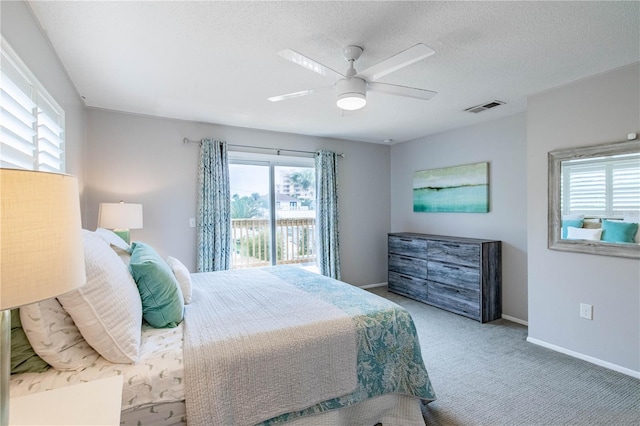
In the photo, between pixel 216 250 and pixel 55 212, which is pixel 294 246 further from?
pixel 55 212

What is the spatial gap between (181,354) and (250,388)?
1.17ft

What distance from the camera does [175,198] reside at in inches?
148

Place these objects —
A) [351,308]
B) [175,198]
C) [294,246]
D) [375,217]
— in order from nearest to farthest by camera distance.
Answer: [351,308], [175,198], [294,246], [375,217]

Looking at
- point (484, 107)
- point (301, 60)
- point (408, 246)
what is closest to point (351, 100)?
point (301, 60)

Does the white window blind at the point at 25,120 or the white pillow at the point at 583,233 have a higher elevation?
the white window blind at the point at 25,120

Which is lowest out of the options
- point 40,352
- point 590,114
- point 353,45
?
point 40,352

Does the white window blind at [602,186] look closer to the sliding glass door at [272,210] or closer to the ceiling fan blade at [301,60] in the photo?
the ceiling fan blade at [301,60]

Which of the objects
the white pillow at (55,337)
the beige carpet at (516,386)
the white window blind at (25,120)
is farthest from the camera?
the beige carpet at (516,386)

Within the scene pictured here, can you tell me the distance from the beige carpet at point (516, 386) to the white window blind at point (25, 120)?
2761 mm

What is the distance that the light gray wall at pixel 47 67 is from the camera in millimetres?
1499

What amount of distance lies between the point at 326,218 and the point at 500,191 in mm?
2332

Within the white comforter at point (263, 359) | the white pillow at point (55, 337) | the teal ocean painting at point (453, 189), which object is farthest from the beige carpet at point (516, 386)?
the white pillow at point (55, 337)

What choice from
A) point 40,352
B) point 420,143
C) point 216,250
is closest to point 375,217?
point 420,143

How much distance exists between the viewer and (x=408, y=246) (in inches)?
179
